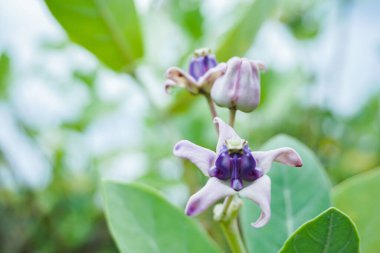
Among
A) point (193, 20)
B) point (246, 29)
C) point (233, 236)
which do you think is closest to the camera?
point (233, 236)

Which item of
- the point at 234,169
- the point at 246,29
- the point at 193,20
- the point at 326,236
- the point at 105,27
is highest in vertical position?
the point at 193,20

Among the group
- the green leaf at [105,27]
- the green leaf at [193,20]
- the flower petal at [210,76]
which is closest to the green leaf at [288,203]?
the flower petal at [210,76]

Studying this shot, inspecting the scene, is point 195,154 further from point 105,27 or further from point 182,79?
point 105,27

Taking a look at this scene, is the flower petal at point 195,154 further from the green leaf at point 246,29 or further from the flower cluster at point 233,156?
the green leaf at point 246,29

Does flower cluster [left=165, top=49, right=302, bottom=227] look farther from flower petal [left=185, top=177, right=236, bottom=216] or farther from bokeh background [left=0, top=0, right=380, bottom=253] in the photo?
bokeh background [left=0, top=0, right=380, bottom=253]

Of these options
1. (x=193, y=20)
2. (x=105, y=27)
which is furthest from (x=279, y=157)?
(x=193, y=20)

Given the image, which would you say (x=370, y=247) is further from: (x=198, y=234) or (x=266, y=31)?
(x=266, y=31)
